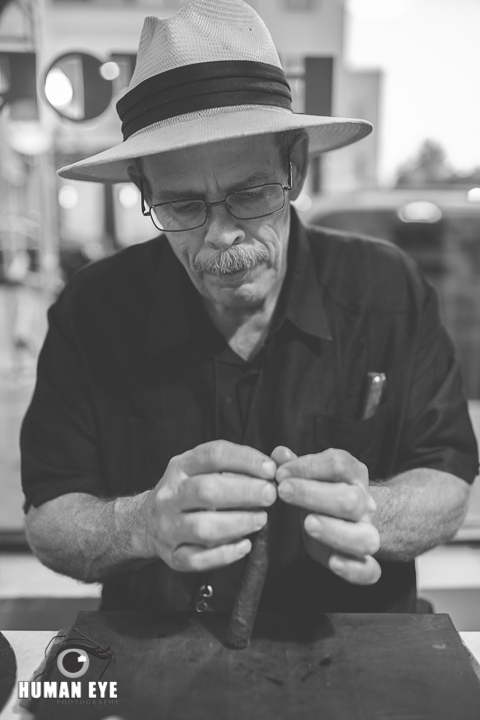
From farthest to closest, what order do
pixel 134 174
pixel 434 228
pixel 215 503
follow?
pixel 434 228, pixel 134 174, pixel 215 503

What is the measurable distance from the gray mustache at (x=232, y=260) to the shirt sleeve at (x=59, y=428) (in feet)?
1.45

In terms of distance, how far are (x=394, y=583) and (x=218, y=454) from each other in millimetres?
776

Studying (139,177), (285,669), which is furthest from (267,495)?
(139,177)

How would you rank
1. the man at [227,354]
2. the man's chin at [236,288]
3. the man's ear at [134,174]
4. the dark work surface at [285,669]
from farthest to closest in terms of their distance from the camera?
the man's ear at [134,174], the man's chin at [236,288], the man at [227,354], the dark work surface at [285,669]

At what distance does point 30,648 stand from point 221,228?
0.84 m

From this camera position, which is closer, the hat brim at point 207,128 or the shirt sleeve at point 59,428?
the hat brim at point 207,128

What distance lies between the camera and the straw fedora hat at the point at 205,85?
1082 millimetres

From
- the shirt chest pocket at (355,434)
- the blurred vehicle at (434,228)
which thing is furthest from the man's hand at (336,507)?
the blurred vehicle at (434,228)

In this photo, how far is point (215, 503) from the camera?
2.79 ft

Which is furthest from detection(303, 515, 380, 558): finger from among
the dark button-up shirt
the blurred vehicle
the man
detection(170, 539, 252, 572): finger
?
the blurred vehicle

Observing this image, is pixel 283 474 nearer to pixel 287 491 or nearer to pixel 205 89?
pixel 287 491

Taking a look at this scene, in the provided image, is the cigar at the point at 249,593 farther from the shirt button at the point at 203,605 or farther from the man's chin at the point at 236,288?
the man's chin at the point at 236,288

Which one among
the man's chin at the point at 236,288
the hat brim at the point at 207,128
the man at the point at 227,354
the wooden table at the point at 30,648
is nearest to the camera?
the wooden table at the point at 30,648

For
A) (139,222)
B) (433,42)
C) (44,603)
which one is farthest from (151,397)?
(139,222)
